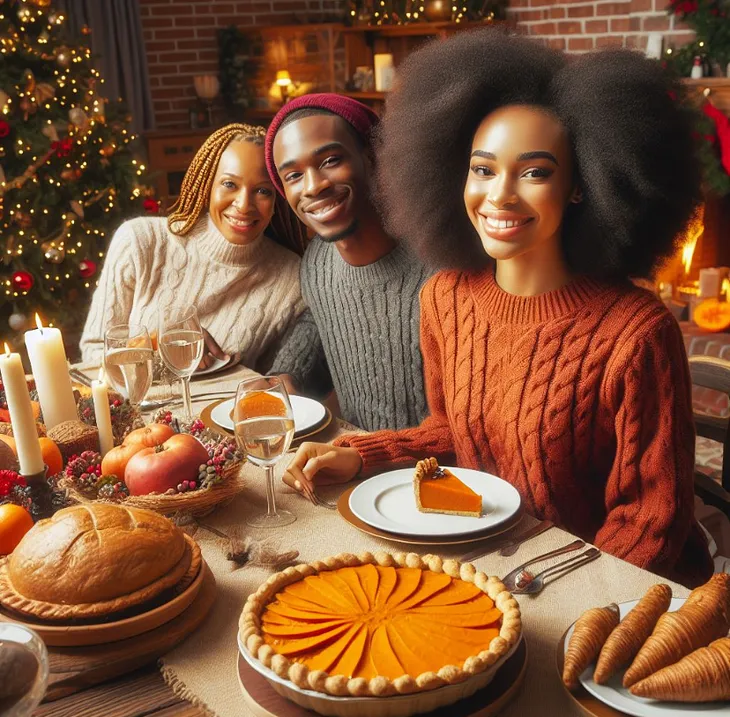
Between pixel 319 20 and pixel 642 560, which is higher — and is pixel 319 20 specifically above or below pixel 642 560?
above

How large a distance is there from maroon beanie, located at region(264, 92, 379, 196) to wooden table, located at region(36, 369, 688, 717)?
937 millimetres

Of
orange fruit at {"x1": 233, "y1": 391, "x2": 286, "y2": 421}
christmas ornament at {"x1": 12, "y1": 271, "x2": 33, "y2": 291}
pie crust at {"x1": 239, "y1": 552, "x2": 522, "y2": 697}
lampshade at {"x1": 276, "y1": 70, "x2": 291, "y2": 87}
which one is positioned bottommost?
christmas ornament at {"x1": 12, "y1": 271, "x2": 33, "y2": 291}

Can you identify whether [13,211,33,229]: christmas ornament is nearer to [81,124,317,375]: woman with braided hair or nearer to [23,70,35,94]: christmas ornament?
[23,70,35,94]: christmas ornament

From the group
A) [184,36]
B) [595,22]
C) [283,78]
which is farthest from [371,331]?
[184,36]

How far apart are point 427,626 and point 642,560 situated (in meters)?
0.55

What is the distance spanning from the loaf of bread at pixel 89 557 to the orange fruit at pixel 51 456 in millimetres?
328

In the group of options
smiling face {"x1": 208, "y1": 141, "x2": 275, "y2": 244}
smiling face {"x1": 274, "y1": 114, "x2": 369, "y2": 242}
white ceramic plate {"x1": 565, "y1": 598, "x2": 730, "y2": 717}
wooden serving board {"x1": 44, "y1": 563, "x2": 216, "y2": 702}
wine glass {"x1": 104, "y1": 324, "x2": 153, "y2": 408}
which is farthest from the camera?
smiling face {"x1": 208, "y1": 141, "x2": 275, "y2": 244}

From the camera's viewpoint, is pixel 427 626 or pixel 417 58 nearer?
pixel 427 626

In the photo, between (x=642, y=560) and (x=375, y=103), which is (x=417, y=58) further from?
(x=375, y=103)

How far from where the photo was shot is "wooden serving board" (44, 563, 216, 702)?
0.88m

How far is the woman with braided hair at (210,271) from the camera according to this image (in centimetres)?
226

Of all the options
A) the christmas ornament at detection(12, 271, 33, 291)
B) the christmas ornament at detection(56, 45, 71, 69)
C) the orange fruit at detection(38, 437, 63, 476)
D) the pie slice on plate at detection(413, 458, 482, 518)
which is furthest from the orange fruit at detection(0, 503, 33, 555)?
the christmas ornament at detection(56, 45, 71, 69)

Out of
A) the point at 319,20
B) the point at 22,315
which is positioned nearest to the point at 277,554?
the point at 22,315

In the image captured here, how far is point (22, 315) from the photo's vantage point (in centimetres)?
379
